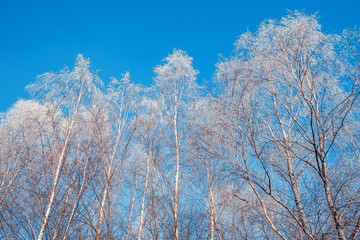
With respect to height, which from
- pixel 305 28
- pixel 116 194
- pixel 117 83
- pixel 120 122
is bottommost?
pixel 116 194

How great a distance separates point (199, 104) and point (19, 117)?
7931 mm

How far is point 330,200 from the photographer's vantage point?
2332mm

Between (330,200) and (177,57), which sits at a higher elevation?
(177,57)

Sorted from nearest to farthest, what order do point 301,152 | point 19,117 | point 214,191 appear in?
point 301,152 → point 214,191 → point 19,117

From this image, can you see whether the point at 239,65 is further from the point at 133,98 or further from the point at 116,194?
the point at 116,194

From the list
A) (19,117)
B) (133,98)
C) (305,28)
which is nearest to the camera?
(305,28)

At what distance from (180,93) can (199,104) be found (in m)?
0.79

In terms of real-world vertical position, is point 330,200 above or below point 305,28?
below

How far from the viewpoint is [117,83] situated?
399 inches

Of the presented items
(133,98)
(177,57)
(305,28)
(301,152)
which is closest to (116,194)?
(133,98)

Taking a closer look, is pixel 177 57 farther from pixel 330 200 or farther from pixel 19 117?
pixel 330 200

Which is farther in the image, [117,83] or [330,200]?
[117,83]

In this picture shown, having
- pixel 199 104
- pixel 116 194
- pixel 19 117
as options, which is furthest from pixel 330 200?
pixel 19 117

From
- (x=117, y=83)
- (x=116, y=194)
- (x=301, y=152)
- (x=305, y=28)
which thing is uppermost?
(x=117, y=83)
